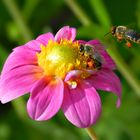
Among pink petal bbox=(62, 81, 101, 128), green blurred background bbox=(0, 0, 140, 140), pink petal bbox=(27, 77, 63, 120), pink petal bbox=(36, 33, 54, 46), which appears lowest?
green blurred background bbox=(0, 0, 140, 140)

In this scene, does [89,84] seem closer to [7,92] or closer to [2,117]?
[7,92]

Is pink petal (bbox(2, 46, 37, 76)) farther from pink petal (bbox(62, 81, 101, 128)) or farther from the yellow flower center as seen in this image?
pink petal (bbox(62, 81, 101, 128))

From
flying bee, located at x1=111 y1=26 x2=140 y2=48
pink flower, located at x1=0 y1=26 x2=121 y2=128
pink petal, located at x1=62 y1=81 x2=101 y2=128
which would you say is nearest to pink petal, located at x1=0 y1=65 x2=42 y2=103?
pink flower, located at x1=0 y1=26 x2=121 y2=128

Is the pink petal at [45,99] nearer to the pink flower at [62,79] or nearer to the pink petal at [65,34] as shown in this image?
the pink flower at [62,79]

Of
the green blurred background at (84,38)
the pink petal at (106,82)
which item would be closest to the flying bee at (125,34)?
the pink petal at (106,82)

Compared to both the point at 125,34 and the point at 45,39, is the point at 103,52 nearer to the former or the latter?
the point at 125,34

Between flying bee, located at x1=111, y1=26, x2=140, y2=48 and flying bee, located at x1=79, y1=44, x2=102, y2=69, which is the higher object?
flying bee, located at x1=79, y1=44, x2=102, y2=69

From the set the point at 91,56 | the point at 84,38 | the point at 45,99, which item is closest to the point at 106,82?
the point at 91,56
